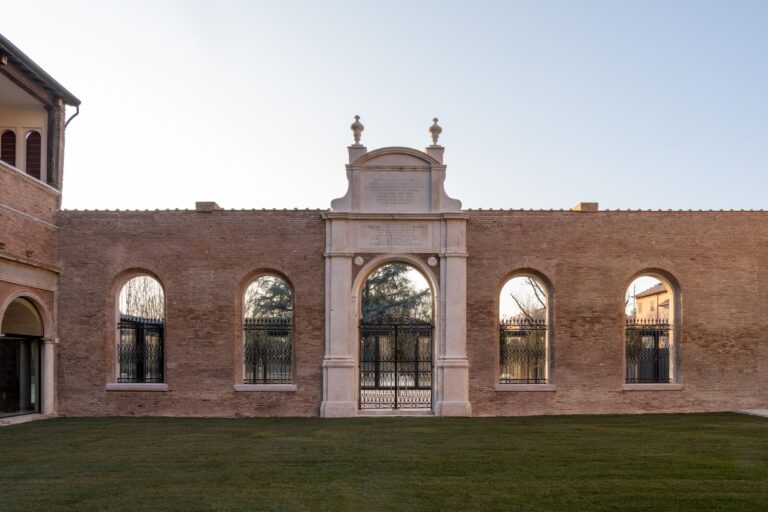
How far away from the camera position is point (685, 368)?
19078mm

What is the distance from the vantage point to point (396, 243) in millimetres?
18891

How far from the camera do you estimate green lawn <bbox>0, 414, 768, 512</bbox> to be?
8875 mm

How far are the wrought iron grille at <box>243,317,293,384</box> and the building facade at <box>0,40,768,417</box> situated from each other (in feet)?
0.73

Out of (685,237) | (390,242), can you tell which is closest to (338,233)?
(390,242)

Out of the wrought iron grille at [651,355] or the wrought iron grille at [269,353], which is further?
the wrought iron grille at [651,355]

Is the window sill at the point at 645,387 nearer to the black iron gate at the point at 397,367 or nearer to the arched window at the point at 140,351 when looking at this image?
the black iron gate at the point at 397,367

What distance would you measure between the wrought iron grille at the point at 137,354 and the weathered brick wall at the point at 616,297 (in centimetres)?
816

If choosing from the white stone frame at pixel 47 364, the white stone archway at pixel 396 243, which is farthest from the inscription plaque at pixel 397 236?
the white stone frame at pixel 47 364

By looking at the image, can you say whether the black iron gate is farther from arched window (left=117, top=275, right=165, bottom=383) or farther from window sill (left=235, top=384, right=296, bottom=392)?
arched window (left=117, top=275, right=165, bottom=383)

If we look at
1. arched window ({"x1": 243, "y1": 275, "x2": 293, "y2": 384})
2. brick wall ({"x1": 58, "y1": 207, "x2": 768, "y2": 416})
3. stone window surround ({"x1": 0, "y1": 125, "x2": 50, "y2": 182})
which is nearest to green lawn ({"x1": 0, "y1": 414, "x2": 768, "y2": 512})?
brick wall ({"x1": 58, "y1": 207, "x2": 768, "y2": 416})

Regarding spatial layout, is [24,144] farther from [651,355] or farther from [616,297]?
[651,355]

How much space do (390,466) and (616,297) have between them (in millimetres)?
9945

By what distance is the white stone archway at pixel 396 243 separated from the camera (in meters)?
18.7

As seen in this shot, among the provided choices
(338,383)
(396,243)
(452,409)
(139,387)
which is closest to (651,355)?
(452,409)
